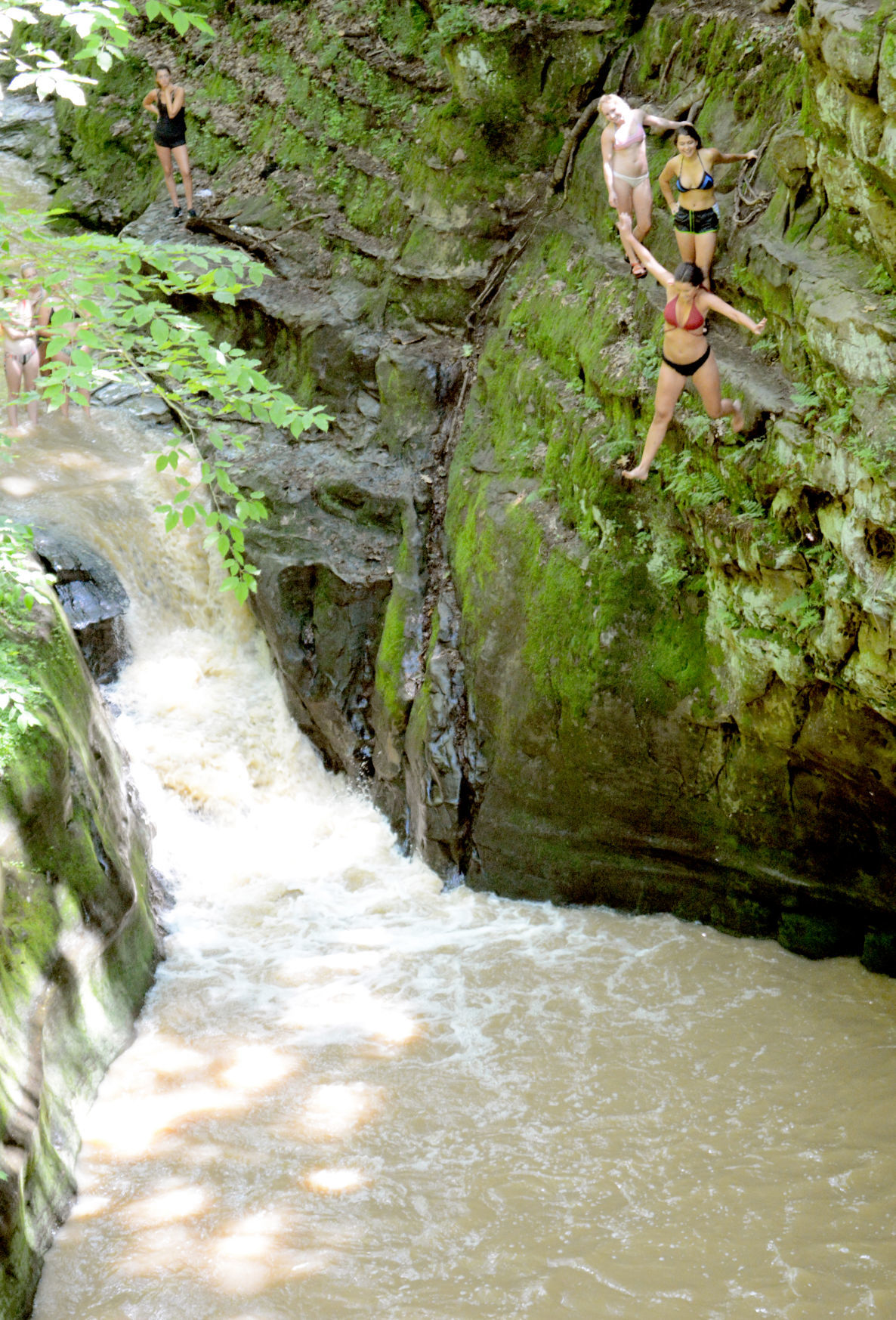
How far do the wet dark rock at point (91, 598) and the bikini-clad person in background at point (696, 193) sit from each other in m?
5.49

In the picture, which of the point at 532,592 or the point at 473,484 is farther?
the point at 473,484

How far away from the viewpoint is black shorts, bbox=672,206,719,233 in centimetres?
643

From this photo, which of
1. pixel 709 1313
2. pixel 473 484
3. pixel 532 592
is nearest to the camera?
pixel 709 1313

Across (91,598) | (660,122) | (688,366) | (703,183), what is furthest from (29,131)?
(688,366)

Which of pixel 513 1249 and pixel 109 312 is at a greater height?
pixel 109 312

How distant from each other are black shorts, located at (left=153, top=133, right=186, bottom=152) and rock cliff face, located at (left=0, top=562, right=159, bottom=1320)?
7.92 m

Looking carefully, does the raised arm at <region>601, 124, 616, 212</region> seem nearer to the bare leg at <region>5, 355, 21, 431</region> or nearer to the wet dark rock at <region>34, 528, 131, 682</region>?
the wet dark rock at <region>34, 528, 131, 682</region>

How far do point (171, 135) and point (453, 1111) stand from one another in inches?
440

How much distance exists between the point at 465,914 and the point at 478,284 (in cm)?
544

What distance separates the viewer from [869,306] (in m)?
5.08

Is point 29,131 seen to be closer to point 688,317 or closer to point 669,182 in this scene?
point 669,182

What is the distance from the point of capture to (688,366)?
6.16 m

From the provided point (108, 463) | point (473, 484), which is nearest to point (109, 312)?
point (473, 484)

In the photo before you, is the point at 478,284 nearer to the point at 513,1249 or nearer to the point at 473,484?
the point at 473,484
